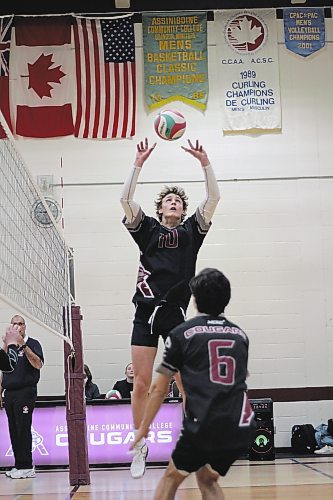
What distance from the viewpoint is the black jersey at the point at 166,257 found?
20.9ft

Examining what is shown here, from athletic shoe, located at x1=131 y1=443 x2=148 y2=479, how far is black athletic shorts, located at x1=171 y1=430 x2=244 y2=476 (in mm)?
1884

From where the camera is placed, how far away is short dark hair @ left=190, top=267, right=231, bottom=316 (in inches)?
178

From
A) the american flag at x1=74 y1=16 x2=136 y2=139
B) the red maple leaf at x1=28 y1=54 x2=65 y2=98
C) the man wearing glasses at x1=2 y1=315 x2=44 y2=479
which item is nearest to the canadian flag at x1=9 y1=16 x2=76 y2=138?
the red maple leaf at x1=28 y1=54 x2=65 y2=98

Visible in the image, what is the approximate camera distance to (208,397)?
14.2 feet

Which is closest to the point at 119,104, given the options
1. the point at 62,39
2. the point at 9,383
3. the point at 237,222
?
the point at 62,39

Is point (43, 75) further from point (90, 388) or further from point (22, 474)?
point (22, 474)

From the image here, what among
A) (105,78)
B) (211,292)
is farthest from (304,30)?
(211,292)

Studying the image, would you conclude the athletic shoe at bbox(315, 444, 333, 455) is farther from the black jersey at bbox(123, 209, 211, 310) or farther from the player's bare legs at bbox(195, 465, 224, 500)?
the player's bare legs at bbox(195, 465, 224, 500)

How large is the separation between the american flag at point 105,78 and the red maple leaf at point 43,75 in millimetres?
420

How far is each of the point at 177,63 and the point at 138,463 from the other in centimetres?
985

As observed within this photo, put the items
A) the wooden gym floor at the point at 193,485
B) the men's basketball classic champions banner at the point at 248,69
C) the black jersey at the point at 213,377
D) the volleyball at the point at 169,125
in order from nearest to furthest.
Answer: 1. the black jersey at the point at 213,377
2. the volleyball at the point at 169,125
3. the wooden gym floor at the point at 193,485
4. the men's basketball classic champions banner at the point at 248,69

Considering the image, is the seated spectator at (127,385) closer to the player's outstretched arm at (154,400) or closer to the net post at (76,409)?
the net post at (76,409)

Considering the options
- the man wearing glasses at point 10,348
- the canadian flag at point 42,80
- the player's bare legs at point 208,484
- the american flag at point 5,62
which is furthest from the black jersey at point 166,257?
the american flag at point 5,62

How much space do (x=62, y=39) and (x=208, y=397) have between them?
1156cm
